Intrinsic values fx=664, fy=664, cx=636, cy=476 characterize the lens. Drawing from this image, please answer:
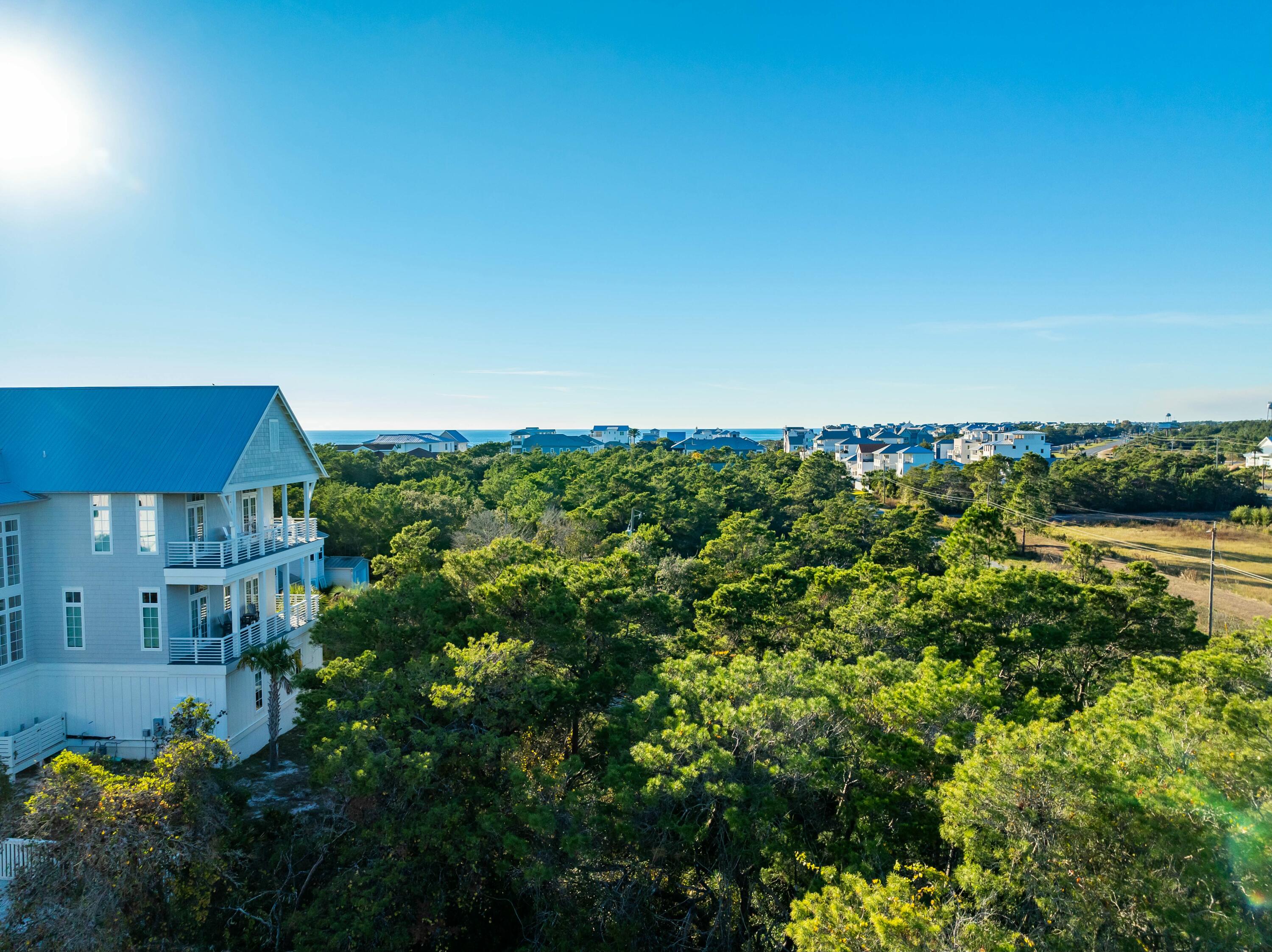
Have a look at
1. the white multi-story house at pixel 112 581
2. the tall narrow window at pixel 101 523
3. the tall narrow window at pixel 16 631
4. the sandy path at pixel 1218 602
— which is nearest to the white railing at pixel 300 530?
the white multi-story house at pixel 112 581

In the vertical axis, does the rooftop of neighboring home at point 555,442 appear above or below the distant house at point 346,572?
above

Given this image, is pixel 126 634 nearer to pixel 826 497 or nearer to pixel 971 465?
pixel 826 497

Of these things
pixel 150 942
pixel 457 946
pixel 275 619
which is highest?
pixel 275 619

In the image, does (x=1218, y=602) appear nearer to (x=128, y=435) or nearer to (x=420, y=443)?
(x=128, y=435)

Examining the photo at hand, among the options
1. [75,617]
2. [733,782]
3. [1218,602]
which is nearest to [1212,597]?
[1218,602]

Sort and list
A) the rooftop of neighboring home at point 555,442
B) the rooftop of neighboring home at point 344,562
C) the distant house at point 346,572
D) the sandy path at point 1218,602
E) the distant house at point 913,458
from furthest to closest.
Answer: the rooftop of neighboring home at point 555,442
the distant house at point 913,458
the rooftop of neighboring home at point 344,562
the distant house at point 346,572
the sandy path at point 1218,602

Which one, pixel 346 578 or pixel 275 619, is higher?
pixel 275 619

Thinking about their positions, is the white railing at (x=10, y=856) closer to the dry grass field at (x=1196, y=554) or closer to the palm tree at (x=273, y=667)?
the palm tree at (x=273, y=667)

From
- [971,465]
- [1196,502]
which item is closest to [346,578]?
[971,465]
